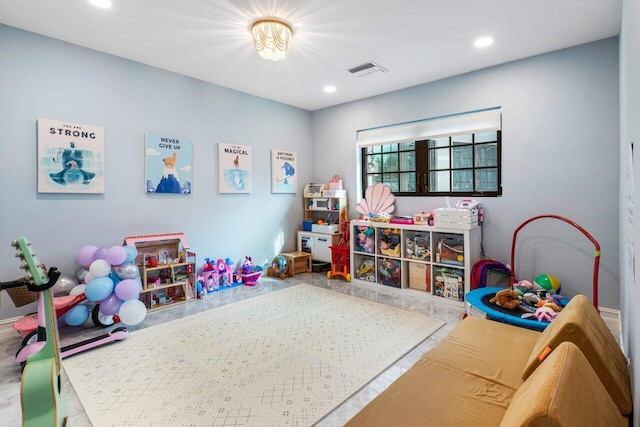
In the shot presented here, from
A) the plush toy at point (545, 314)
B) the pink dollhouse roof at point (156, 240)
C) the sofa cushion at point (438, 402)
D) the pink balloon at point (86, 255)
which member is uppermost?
the pink dollhouse roof at point (156, 240)

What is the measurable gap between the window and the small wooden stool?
150 centimetres

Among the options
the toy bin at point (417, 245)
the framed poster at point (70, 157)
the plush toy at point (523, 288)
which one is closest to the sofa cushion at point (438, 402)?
the plush toy at point (523, 288)

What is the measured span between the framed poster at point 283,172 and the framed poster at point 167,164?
1361 millimetres

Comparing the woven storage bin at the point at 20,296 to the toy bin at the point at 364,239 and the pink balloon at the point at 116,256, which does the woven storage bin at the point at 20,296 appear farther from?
the toy bin at the point at 364,239

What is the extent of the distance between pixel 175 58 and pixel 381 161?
3.07 meters

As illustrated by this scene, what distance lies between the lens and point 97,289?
9.42ft

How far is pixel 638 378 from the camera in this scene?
116cm

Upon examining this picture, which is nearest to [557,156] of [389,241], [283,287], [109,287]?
[389,241]

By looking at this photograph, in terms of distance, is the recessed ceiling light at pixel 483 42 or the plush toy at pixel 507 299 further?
the recessed ceiling light at pixel 483 42

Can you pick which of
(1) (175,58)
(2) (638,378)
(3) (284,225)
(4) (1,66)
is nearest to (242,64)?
(1) (175,58)

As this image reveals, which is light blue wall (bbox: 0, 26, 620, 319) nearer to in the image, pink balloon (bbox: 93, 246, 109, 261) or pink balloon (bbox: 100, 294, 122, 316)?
pink balloon (bbox: 93, 246, 109, 261)

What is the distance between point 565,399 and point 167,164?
4112mm

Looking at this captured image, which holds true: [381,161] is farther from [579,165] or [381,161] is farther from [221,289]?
[221,289]

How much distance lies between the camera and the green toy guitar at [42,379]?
4.44ft
